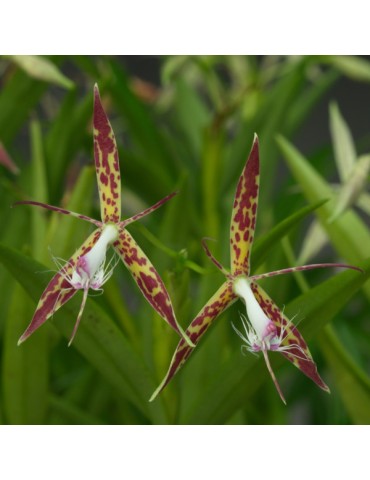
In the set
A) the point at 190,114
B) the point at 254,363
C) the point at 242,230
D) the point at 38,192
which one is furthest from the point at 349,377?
the point at 190,114

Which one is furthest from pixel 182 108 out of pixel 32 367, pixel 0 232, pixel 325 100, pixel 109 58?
pixel 325 100

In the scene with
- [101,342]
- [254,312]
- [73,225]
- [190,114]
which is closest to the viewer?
[254,312]

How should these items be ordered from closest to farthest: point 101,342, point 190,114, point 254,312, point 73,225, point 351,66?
point 254,312 → point 101,342 → point 73,225 → point 351,66 → point 190,114

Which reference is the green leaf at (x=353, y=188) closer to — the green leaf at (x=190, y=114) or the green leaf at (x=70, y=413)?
the green leaf at (x=70, y=413)

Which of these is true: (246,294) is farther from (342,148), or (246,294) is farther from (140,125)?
(140,125)

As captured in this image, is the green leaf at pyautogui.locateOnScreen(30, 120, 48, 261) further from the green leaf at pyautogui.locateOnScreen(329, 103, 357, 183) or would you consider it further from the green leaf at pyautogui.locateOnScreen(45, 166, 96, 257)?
the green leaf at pyautogui.locateOnScreen(329, 103, 357, 183)

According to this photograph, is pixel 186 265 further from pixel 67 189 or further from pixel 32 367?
pixel 67 189
